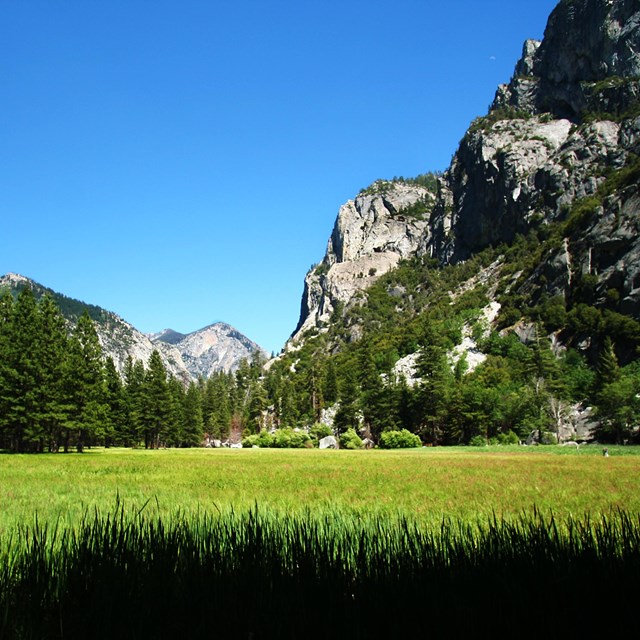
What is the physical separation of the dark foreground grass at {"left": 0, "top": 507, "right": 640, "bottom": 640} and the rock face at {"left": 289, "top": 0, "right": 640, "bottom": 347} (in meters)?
94.5

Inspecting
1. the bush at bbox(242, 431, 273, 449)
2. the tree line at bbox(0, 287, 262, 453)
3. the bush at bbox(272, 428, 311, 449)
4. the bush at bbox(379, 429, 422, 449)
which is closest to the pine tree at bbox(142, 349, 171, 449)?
the tree line at bbox(0, 287, 262, 453)

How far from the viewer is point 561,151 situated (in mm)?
143125

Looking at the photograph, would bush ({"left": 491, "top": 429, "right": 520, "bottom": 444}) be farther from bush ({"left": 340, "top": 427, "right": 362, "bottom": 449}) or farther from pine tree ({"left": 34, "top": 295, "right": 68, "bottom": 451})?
pine tree ({"left": 34, "top": 295, "right": 68, "bottom": 451})

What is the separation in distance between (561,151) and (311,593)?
163951 mm

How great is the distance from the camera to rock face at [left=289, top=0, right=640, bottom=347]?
96.2 metres

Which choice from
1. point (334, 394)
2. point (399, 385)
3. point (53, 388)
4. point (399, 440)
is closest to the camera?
point (53, 388)

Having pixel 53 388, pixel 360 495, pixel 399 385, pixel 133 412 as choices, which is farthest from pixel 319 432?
pixel 360 495

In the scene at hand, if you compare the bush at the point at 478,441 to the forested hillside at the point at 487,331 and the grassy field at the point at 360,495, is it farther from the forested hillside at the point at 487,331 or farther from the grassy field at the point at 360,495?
the grassy field at the point at 360,495

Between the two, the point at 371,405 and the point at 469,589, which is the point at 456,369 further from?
the point at 469,589

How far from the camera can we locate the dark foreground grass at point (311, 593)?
95.2 inches

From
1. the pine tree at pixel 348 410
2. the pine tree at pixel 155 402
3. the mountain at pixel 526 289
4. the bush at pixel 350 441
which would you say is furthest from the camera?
the pine tree at pixel 348 410

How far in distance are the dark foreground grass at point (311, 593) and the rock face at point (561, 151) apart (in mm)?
94520

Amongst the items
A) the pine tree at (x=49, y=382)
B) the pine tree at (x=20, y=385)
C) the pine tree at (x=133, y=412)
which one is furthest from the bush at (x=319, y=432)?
the pine tree at (x=20, y=385)

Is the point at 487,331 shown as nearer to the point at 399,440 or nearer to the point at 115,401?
the point at 399,440
